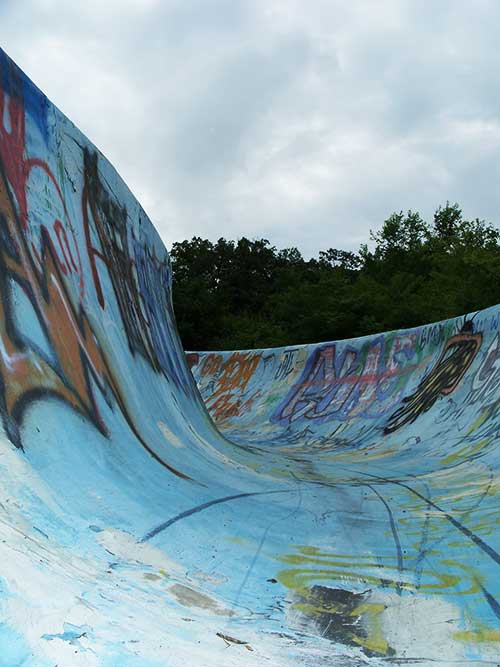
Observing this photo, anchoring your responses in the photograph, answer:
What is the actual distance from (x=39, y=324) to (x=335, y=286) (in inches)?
1030

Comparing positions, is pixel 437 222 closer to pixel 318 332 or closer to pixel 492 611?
pixel 318 332

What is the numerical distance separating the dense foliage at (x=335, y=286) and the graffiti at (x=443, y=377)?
483 inches

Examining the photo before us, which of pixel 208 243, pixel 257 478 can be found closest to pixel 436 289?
A: pixel 257 478

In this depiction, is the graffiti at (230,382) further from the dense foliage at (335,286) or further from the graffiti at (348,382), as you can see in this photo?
the dense foliage at (335,286)

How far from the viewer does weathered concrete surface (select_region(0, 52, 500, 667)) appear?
2221 millimetres

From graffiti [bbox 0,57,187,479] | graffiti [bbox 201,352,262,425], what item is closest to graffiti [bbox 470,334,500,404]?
graffiti [bbox 0,57,187,479]

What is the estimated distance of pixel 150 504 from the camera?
3576 millimetres

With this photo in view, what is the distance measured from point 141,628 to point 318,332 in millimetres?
25099

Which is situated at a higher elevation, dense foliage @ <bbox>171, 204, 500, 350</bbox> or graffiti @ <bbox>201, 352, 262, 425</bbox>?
dense foliage @ <bbox>171, 204, 500, 350</bbox>

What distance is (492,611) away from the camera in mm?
2934

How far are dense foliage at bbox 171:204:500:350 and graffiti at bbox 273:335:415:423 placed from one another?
1049cm

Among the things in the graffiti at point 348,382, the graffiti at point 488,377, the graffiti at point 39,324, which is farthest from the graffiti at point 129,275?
the graffiti at point 348,382

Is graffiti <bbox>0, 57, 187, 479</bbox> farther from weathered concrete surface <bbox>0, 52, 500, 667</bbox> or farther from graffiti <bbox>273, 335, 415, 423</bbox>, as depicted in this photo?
graffiti <bbox>273, 335, 415, 423</bbox>

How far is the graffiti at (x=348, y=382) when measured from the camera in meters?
12.0
